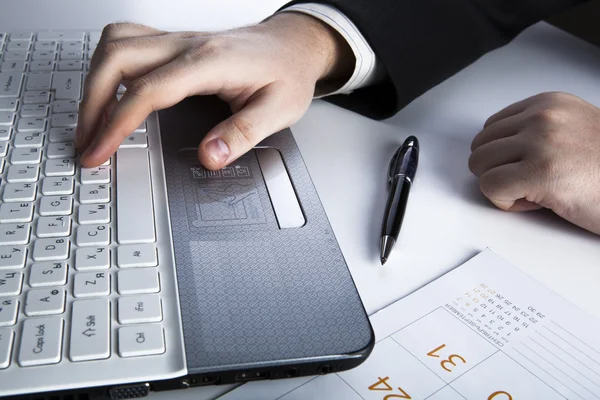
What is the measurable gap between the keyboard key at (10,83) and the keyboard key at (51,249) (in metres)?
0.26

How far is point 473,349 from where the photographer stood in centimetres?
48

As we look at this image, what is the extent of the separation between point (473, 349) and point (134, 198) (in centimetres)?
30

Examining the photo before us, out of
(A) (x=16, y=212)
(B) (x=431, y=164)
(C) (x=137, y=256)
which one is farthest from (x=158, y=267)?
(B) (x=431, y=164)

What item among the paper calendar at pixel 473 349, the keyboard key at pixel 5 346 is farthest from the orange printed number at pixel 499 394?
the keyboard key at pixel 5 346

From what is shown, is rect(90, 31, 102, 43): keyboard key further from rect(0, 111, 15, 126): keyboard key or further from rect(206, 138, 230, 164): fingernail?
rect(206, 138, 230, 164): fingernail

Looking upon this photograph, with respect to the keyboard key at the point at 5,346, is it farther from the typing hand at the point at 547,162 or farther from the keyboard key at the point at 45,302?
the typing hand at the point at 547,162

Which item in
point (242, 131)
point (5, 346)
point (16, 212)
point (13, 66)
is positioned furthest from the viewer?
point (13, 66)

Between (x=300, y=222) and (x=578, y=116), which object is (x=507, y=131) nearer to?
(x=578, y=116)

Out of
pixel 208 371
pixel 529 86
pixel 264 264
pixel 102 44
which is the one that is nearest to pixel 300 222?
pixel 264 264

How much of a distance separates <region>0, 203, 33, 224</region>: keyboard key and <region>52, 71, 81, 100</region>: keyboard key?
201 millimetres

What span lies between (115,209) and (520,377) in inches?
13.5

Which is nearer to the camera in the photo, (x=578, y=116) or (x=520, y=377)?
(x=520, y=377)

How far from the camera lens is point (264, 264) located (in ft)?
1.63

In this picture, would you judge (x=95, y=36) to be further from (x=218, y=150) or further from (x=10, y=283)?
(x=10, y=283)
